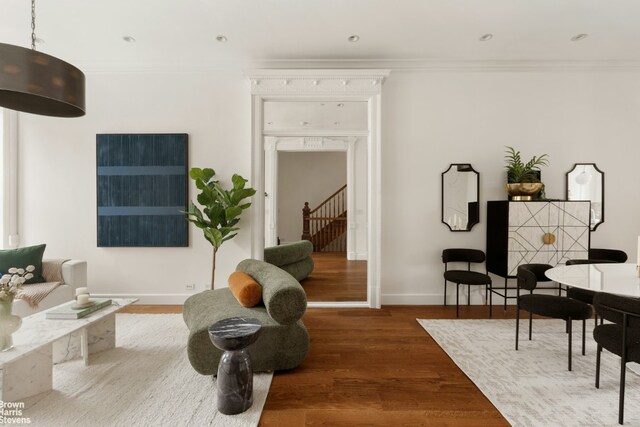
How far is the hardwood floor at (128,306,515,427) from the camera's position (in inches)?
81.8

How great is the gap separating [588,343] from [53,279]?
5924 millimetres

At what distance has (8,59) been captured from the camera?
135 centimetres

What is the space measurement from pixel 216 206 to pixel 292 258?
169 centimetres

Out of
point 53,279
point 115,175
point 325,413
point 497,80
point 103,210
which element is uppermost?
point 497,80

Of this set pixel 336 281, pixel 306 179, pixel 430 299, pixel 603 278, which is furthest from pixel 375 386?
pixel 306 179

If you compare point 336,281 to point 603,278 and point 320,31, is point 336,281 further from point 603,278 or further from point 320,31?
point 320,31

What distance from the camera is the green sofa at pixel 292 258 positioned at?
490 centimetres

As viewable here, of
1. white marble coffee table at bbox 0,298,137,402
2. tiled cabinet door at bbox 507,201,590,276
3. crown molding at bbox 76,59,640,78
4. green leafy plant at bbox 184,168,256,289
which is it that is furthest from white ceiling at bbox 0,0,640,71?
white marble coffee table at bbox 0,298,137,402

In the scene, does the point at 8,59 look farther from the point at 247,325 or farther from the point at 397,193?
the point at 397,193

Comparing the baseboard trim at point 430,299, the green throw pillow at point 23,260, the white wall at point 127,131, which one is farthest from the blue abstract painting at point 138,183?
the baseboard trim at point 430,299

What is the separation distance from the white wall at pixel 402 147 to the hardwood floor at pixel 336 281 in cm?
69

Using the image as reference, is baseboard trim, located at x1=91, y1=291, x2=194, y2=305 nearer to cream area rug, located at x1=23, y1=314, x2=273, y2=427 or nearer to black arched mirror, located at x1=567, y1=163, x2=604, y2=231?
cream area rug, located at x1=23, y1=314, x2=273, y2=427

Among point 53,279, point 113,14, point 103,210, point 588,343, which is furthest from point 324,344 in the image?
point 113,14

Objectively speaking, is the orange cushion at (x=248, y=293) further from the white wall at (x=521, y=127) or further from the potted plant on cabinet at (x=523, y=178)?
the potted plant on cabinet at (x=523, y=178)
